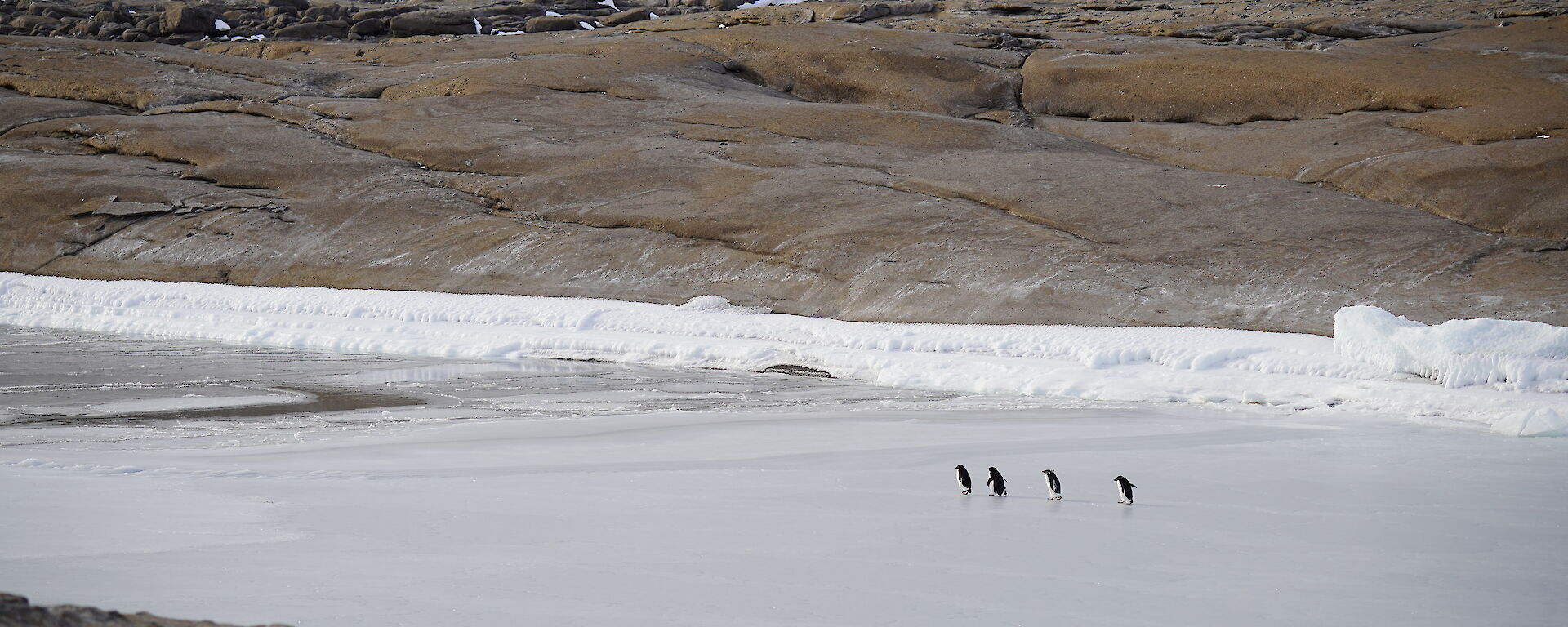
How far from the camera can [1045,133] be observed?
22.8m

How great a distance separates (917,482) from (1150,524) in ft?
5.29

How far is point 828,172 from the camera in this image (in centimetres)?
2002

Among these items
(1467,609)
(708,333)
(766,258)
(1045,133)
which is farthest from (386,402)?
(1045,133)

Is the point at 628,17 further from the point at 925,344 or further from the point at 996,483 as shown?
the point at 996,483

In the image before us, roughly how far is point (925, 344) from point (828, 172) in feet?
21.0

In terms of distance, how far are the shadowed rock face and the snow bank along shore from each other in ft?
3.63

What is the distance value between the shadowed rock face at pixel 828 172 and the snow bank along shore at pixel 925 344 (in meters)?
1.10

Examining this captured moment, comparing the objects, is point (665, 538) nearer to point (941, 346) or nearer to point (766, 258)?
point (941, 346)

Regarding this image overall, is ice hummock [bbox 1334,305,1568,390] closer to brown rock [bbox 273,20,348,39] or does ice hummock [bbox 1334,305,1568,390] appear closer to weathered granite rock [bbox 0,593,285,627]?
weathered granite rock [bbox 0,593,285,627]

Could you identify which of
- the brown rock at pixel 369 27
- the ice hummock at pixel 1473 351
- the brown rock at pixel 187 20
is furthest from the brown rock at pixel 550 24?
the ice hummock at pixel 1473 351

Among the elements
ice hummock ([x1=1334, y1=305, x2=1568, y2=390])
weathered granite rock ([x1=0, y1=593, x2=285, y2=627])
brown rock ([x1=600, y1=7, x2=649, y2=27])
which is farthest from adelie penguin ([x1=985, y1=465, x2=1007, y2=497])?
brown rock ([x1=600, y1=7, x2=649, y2=27])

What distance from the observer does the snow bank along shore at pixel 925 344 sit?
36.2 feet

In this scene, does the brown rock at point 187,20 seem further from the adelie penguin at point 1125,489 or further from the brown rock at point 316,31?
the adelie penguin at point 1125,489

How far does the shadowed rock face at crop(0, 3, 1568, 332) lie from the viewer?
15703 mm
